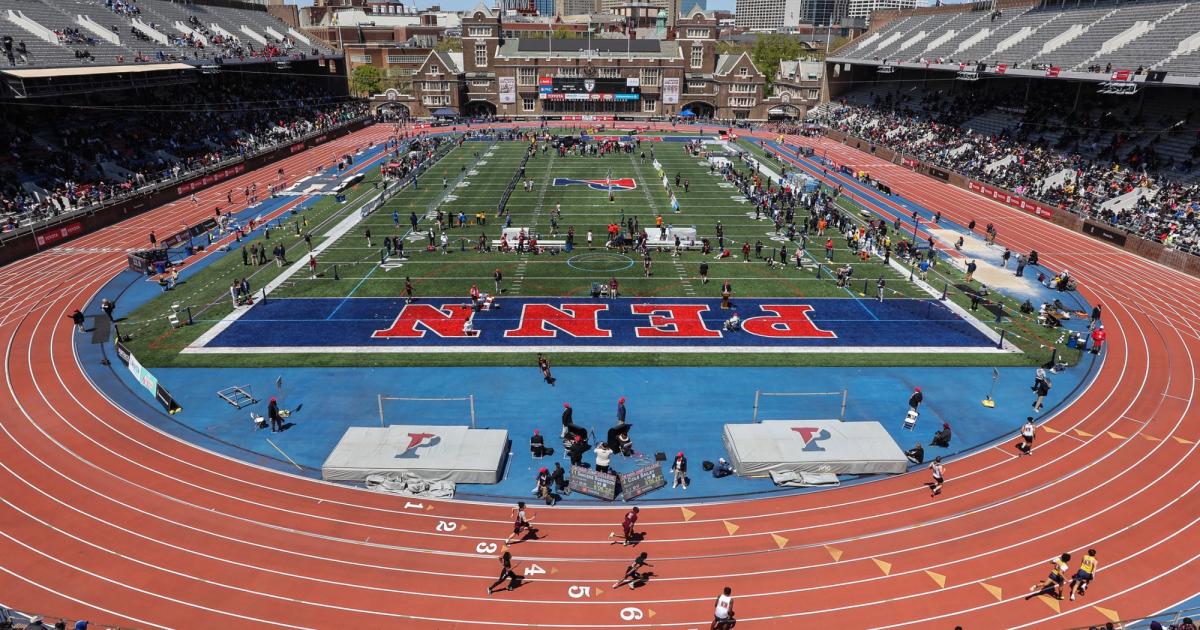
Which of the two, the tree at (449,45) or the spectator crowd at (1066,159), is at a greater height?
the tree at (449,45)

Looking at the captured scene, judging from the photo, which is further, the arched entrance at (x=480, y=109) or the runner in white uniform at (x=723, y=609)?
the arched entrance at (x=480, y=109)

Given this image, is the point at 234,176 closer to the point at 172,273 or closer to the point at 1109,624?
the point at 172,273

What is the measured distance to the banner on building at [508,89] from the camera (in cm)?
10700

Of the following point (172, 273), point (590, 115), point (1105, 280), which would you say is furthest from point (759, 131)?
point (172, 273)

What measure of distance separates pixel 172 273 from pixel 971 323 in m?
41.0

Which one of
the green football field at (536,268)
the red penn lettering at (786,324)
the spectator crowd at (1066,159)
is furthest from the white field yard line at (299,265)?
the spectator crowd at (1066,159)

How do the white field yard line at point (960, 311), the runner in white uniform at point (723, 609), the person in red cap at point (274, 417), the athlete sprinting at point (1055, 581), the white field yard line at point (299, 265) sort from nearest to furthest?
1. the runner in white uniform at point (723, 609)
2. the athlete sprinting at point (1055, 581)
3. the person in red cap at point (274, 417)
4. the white field yard line at point (960, 311)
5. the white field yard line at point (299, 265)

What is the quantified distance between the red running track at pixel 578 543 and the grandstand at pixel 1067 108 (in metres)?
28.9

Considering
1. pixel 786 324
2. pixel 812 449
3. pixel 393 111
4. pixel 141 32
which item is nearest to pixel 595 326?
pixel 786 324

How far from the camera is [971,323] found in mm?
30734

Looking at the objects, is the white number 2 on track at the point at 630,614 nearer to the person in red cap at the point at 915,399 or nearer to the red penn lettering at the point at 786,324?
the person in red cap at the point at 915,399

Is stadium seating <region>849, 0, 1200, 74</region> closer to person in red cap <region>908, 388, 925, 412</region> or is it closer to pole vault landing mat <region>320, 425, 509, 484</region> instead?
person in red cap <region>908, 388, 925, 412</region>

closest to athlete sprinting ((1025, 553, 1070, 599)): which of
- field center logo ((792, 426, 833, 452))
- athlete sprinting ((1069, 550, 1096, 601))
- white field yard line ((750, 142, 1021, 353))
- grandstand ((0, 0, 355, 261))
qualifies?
A: athlete sprinting ((1069, 550, 1096, 601))

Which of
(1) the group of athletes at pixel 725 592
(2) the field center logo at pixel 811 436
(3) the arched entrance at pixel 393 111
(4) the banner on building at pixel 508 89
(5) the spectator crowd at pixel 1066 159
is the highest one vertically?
(4) the banner on building at pixel 508 89
